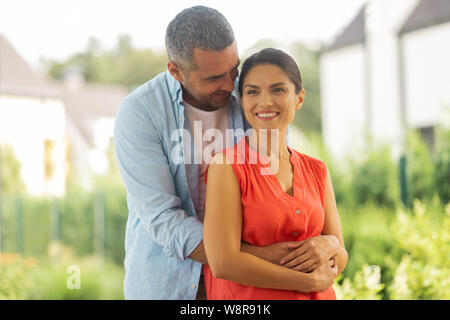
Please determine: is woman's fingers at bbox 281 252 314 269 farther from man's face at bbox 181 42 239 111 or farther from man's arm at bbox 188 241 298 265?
man's face at bbox 181 42 239 111

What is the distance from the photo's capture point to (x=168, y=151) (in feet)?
6.26

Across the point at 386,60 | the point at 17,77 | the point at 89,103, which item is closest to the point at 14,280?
the point at 386,60

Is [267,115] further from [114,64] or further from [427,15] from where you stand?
[114,64]

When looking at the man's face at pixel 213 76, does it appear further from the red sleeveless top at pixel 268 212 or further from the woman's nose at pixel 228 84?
the red sleeveless top at pixel 268 212

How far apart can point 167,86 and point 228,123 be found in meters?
0.27

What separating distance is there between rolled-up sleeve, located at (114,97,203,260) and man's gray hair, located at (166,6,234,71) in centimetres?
23

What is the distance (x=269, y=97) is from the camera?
1.67 meters

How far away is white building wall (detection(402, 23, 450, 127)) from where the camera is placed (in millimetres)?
9945

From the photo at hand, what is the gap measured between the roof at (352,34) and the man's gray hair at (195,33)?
10.4m

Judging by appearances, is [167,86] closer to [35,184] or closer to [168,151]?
[168,151]

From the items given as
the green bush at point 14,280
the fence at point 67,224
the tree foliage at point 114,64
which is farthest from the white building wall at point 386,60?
the tree foliage at point 114,64

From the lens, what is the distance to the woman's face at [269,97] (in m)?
1.67

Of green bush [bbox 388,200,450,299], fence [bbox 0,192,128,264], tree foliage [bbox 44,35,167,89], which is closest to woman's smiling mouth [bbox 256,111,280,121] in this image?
green bush [bbox 388,200,450,299]

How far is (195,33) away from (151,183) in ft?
1.71
